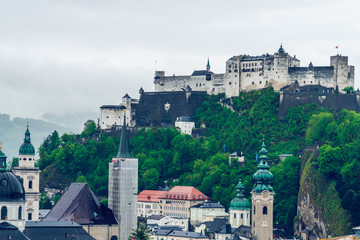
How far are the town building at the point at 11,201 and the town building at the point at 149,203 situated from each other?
149 feet

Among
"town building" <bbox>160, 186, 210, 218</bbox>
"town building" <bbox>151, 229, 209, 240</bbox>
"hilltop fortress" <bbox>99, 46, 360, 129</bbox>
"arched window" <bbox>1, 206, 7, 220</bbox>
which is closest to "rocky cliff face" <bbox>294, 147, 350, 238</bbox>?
"town building" <bbox>151, 229, 209, 240</bbox>

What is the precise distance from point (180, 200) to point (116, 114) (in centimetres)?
2792

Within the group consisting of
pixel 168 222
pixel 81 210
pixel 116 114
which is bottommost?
pixel 168 222

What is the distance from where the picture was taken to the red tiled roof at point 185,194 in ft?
407

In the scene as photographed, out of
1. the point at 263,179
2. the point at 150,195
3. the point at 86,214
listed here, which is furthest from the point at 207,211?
the point at 86,214

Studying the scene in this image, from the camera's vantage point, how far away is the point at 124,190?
10256 cm

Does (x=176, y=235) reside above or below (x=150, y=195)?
below

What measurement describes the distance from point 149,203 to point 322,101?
2554 cm

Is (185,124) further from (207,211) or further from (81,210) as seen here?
(81,210)

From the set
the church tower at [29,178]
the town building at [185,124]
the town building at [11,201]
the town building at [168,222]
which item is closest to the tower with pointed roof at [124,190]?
the church tower at [29,178]

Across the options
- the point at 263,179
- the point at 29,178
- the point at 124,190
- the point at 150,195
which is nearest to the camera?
the point at 124,190

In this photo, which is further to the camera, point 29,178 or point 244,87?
point 244,87

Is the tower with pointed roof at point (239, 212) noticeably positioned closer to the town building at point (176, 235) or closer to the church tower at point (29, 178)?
the town building at point (176, 235)

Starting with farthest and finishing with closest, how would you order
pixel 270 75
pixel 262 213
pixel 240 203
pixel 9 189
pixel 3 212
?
pixel 270 75 → pixel 240 203 → pixel 262 213 → pixel 9 189 → pixel 3 212
